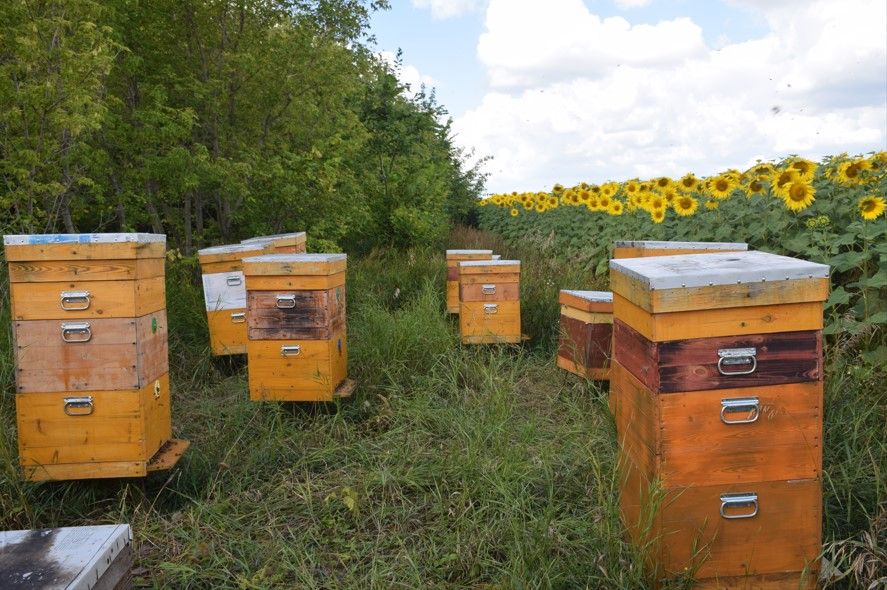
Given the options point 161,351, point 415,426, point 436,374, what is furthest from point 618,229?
point 161,351

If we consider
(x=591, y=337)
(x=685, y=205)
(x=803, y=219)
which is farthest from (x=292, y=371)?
(x=685, y=205)

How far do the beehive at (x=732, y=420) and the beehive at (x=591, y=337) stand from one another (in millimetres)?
2343

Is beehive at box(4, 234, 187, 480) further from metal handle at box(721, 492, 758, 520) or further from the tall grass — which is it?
metal handle at box(721, 492, 758, 520)

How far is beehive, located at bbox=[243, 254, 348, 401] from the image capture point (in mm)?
4617

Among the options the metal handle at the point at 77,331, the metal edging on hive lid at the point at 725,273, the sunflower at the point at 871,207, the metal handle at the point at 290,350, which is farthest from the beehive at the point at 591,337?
the metal handle at the point at 77,331

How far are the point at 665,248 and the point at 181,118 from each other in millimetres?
5197

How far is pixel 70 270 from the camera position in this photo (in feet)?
11.3

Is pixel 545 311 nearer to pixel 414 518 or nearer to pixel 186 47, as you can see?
pixel 414 518

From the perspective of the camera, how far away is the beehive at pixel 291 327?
15.1ft

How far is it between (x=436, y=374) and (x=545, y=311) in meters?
2.33

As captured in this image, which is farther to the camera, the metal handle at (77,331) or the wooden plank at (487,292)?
the wooden plank at (487,292)

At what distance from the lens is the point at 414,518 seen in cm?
343

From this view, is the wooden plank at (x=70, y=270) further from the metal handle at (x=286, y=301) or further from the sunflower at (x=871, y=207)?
the sunflower at (x=871, y=207)

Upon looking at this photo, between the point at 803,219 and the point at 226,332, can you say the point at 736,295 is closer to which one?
the point at 803,219
